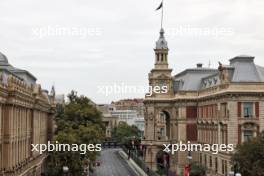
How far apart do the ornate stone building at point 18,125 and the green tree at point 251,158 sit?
2198 centimetres

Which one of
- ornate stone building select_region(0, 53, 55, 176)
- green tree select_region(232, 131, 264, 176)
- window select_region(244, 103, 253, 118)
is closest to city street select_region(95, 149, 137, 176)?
ornate stone building select_region(0, 53, 55, 176)

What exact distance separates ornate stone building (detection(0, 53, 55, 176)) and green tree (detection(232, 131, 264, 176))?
72.1 feet

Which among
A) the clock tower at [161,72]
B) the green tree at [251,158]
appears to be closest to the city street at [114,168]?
the clock tower at [161,72]

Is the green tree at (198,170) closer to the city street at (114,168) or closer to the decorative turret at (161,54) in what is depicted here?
the city street at (114,168)

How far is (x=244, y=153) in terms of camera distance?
56375mm

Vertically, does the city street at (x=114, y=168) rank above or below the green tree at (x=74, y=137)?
below

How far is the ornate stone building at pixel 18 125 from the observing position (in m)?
49.4

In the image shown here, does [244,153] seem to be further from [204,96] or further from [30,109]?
[204,96]

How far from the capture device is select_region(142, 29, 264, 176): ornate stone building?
71.4 m

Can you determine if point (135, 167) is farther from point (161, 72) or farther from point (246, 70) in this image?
point (246, 70)

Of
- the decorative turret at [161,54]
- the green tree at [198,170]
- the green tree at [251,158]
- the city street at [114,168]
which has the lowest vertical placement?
the city street at [114,168]

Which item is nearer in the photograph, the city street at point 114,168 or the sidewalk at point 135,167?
the sidewalk at point 135,167

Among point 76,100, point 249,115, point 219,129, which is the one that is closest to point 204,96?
point 219,129

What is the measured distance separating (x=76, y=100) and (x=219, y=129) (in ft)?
105
